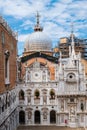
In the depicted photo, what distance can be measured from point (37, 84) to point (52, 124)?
748 cm

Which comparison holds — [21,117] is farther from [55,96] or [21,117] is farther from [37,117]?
[55,96]

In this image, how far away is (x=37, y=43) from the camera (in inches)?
2440

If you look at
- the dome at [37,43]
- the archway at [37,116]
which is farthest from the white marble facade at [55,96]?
the dome at [37,43]

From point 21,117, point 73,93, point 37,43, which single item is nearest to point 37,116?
point 21,117

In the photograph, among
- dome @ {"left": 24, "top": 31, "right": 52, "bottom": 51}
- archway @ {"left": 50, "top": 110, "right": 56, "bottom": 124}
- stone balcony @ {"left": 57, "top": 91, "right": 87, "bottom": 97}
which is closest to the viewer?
stone balcony @ {"left": 57, "top": 91, "right": 87, "bottom": 97}

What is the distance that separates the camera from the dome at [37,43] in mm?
61969

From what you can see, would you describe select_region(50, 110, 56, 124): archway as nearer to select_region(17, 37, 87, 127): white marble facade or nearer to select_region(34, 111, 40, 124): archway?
select_region(17, 37, 87, 127): white marble facade

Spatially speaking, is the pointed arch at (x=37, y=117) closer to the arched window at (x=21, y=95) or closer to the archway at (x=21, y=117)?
the archway at (x=21, y=117)

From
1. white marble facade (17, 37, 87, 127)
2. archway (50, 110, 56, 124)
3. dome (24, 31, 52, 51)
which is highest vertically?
dome (24, 31, 52, 51)

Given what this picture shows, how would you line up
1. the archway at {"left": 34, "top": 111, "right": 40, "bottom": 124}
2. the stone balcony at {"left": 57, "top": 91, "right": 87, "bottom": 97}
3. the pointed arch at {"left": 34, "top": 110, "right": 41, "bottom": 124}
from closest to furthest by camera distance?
the stone balcony at {"left": 57, "top": 91, "right": 87, "bottom": 97} < the pointed arch at {"left": 34, "top": 110, "right": 41, "bottom": 124} < the archway at {"left": 34, "top": 111, "right": 40, "bottom": 124}

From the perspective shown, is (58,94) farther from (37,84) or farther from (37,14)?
(37,14)

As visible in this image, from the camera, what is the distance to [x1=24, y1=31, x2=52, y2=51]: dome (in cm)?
6197

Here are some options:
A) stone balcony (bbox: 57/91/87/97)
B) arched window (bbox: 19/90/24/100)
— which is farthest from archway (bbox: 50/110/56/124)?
arched window (bbox: 19/90/24/100)

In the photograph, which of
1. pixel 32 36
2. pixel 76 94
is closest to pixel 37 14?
pixel 32 36
